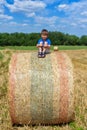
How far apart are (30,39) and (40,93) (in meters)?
43.5

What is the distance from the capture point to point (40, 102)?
5.80 metres

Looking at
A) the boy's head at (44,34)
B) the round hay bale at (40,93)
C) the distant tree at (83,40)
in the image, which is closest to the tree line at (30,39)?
the distant tree at (83,40)

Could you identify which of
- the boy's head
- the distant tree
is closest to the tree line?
the distant tree

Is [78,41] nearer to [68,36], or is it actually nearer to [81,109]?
[68,36]

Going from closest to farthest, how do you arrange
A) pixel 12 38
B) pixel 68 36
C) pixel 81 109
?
pixel 81 109
pixel 12 38
pixel 68 36

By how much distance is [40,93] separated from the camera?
19.0 ft

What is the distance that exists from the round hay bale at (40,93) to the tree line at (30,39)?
41596mm

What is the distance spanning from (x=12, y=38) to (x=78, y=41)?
11.4 metres

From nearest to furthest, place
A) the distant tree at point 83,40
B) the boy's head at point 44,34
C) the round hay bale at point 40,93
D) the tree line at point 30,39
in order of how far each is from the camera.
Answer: the round hay bale at point 40,93 → the boy's head at point 44,34 → the tree line at point 30,39 → the distant tree at point 83,40

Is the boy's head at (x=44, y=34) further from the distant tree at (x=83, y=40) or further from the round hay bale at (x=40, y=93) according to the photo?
the distant tree at (x=83, y=40)

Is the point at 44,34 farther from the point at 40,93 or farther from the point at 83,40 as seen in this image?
the point at 83,40

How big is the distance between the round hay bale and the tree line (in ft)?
136

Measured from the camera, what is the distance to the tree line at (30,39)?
158 feet

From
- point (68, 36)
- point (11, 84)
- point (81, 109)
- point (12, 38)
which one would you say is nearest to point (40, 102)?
point (11, 84)
